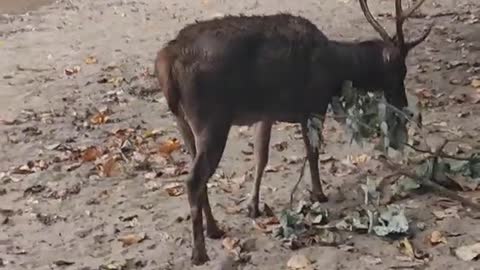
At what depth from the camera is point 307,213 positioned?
225 inches

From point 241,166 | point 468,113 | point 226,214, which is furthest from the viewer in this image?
point 468,113

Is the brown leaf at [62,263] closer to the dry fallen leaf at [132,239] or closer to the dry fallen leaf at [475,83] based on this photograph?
the dry fallen leaf at [132,239]

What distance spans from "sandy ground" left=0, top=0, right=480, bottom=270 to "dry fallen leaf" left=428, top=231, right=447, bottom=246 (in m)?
0.04

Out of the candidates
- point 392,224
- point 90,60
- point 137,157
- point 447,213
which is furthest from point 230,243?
point 90,60

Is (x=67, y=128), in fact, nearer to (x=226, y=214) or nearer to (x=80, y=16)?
(x=226, y=214)

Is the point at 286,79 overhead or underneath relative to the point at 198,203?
overhead

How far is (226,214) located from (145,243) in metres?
0.59

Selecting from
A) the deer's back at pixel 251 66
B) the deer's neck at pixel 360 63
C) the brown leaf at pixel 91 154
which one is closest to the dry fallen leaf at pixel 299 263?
the deer's back at pixel 251 66

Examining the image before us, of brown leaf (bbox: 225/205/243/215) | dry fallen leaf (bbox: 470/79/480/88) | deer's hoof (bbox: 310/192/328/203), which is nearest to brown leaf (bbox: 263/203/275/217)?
brown leaf (bbox: 225/205/243/215)

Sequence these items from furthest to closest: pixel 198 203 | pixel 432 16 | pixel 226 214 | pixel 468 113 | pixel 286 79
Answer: pixel 432 16 → pixel 468 113 → pixel 226 214 → pixel 286 79 → pixel 198 203

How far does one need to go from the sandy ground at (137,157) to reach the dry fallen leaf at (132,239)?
3 centimetres

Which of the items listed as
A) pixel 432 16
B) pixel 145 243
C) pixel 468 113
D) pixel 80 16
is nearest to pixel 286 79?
pixel 145 243

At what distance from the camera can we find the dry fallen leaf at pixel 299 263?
16.6 ft

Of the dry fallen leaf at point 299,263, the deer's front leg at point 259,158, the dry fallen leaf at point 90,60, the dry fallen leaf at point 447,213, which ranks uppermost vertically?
the deer's front leg at point 259,158
